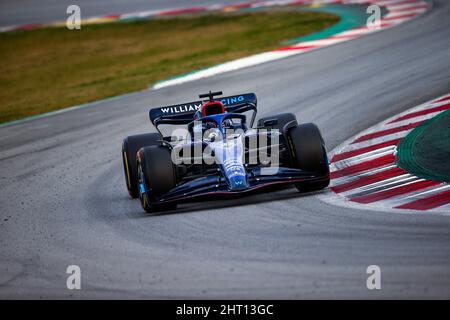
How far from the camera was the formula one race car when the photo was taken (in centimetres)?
955

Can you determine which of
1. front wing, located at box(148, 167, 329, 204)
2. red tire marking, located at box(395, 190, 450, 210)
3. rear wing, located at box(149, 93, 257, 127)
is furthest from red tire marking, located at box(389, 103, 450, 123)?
red tire marking, located at box(395, 190, 450, 210)

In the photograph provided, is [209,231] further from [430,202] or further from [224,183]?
[430,202]

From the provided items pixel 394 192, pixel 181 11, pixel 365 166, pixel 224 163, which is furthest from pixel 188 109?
pixel 181 11

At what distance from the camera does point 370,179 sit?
400 inches

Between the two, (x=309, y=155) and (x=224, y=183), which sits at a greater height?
(x=309, y=155)

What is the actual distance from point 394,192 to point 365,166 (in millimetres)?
1479

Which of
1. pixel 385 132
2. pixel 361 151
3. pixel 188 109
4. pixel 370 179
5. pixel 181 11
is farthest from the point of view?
pixel 181 11

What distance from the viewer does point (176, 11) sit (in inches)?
1195

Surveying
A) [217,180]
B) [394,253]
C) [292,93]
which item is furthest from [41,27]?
[394,253]

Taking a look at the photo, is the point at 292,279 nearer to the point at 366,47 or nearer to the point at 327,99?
the point at 327,99

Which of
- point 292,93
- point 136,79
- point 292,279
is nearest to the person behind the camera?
point 292,279

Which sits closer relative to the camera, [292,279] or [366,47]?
[292,279]

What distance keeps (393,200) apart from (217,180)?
1864 mm
